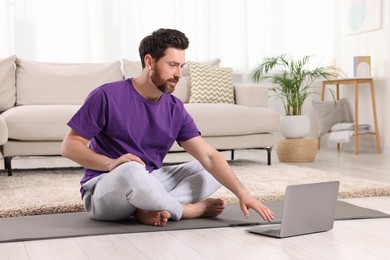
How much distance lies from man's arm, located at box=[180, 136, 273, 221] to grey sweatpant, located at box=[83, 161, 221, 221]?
11cm

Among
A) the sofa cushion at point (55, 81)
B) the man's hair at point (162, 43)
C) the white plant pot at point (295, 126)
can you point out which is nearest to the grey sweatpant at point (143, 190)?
the man's hair at point (162, 43)

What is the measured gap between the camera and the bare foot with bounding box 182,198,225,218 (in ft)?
8.39

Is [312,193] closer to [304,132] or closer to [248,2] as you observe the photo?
[304,132]

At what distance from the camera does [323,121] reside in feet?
21.2

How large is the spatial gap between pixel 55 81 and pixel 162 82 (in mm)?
2750

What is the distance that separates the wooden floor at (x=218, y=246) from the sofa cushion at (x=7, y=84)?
2.80 m

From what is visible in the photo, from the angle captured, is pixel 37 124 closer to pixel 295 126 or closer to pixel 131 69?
pixel 131 69

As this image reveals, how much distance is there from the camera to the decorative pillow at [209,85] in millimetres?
5137

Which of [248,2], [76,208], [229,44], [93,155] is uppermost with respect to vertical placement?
[248,2]

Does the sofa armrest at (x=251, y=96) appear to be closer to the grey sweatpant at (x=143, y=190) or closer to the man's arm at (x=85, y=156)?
the grey sweatpant at (x=143, y=190)

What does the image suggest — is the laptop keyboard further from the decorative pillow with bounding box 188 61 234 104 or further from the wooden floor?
the decorative pillow with bounding box 188 61 234 104

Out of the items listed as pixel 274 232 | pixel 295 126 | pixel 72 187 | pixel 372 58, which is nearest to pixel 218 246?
pixel 274 232

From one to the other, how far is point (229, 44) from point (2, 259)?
488 centimetres

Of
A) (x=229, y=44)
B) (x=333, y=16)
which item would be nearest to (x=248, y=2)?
(x=229, y=44)
